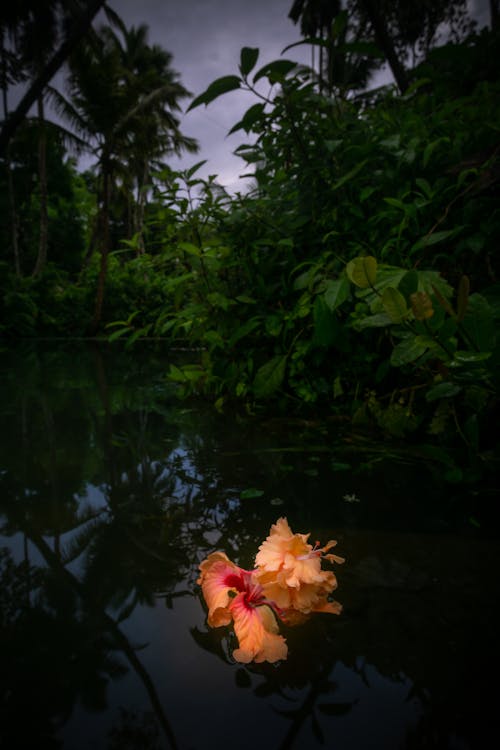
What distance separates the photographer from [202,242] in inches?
63.9

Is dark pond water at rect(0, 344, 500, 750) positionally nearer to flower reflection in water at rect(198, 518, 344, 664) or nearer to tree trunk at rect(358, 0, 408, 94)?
flower reflection in water at rect(198, 518, 344, 664)

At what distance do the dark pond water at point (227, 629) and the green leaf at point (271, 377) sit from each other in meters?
0.30

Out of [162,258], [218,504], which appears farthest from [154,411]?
[218,504]

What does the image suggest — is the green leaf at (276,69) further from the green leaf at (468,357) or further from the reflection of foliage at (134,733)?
the reflection of foliage at (134,733)

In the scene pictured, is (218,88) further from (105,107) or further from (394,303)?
(105,107)

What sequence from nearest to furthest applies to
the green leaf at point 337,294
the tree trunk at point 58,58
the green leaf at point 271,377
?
1. the green leaf at point 337,294
2. the green leaf at point 271,377
3. the tree trunk at point 58,58

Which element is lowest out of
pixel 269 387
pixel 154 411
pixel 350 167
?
pixel 154 411

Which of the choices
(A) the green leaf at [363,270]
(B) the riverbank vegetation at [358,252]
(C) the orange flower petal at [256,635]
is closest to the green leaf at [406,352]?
(B) the riverbank vegetation at [358,252]

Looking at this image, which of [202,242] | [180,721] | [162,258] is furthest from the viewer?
[162,258]

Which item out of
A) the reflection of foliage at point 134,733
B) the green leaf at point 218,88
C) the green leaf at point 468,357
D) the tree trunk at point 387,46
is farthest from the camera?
the tree trunk at point 387,46

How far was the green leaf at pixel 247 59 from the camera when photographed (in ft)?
3.59

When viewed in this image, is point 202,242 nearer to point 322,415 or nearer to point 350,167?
point 350,167

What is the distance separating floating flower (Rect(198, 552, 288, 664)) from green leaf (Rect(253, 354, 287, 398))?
2.97 ft

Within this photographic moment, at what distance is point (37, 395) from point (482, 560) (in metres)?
2.33
